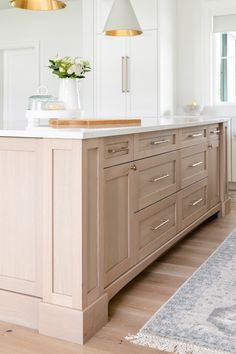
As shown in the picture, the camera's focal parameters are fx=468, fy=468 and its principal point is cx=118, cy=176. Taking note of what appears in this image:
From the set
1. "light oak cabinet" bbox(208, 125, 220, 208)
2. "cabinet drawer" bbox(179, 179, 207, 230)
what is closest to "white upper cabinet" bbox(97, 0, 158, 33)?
"light oak cabinet" bbox(208, 125, 220, 208)

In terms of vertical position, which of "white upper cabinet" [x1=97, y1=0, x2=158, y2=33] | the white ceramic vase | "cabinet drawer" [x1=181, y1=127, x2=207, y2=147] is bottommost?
"cabinet drawer" [x1=181, y1=127, x2=207, y2=147]

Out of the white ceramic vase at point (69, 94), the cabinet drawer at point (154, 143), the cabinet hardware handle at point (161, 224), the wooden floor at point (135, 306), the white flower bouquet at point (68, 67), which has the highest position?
the white flower bouquet at point (68, 67)

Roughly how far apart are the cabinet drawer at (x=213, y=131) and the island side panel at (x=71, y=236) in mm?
2021

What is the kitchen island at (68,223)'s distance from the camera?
5.82 feet

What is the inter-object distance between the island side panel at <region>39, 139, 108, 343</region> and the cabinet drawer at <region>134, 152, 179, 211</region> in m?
0.50

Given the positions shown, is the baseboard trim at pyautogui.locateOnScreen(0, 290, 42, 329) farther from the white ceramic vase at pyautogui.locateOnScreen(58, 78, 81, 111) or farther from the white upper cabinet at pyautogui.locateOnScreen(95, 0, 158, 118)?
the white upper cabinet at pyautogui.locateOnScreen(95, 0, 158, 118)

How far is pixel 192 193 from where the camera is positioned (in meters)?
3.32

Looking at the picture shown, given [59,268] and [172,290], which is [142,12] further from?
[59,268]

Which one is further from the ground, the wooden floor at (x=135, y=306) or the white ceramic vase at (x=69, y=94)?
the white ceramic vase at (x=69, y=94)

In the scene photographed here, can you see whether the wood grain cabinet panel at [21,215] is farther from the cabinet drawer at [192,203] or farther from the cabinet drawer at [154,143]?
the cabinet drawer at [192,203]

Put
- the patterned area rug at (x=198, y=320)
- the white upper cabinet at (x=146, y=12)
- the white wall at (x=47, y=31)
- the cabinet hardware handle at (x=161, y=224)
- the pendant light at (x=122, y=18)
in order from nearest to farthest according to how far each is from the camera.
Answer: the patterned area rug at (x=198, y=320) < the cabinet hardware handle at (x=161, y=224) < the pendant light at (x=122, y=18) < the white upper cabinet at (x=146, y=12) < the white wall at (x=47, y=31)

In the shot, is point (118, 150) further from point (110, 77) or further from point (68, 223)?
point (110, 77)

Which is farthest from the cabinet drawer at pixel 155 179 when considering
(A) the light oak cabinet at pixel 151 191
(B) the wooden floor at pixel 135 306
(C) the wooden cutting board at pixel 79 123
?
(B) the wooden floor at pixel 135 306

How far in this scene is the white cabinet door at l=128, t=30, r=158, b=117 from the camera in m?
5.41
